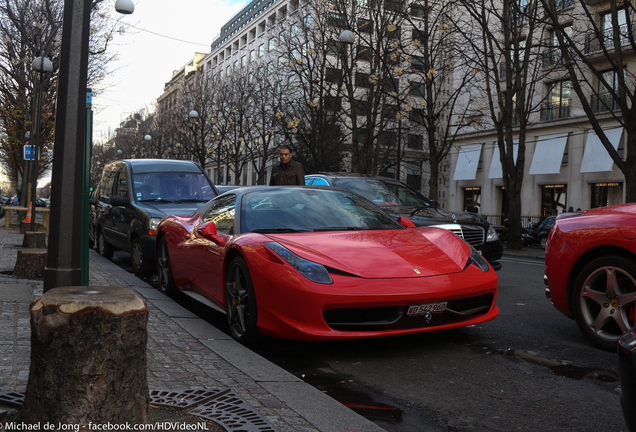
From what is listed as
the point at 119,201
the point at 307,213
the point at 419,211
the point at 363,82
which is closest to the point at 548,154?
the point at 363,82

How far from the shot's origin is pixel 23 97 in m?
26.9

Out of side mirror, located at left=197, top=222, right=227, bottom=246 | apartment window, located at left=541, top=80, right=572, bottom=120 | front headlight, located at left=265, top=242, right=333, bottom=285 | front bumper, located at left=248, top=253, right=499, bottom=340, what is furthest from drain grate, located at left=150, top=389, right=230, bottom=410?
apartment window, located at left=541, top=80, right=572, bottom=120

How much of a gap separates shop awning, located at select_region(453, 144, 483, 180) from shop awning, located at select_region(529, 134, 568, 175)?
5.93m

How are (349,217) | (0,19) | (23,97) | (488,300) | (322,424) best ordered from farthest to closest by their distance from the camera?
(23,97) → (0,19) → (349,217) → (488,300) → (322,424)

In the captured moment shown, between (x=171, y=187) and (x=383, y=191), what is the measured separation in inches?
144

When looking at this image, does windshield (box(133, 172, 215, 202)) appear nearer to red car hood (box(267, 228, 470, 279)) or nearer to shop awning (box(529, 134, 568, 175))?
red car hood (box(267, 228, 470, 279))

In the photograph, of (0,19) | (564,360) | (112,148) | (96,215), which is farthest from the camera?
(112,148)

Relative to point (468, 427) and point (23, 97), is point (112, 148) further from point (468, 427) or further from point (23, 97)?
point (468, 427)

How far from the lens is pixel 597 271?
15.6 feet

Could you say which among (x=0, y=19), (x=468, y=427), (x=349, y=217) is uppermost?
(x=0, y=19)

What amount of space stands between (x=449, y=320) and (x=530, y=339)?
945mm

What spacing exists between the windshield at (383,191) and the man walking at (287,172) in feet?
2.62

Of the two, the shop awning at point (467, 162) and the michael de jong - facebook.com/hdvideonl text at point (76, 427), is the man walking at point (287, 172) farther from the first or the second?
the shop awning at point (467, 162)

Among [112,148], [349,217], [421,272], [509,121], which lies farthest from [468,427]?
[112,148]
